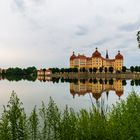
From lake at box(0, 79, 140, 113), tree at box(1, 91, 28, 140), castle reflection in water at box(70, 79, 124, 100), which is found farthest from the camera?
castle reflection in water at box(70, 79, 124, 100)

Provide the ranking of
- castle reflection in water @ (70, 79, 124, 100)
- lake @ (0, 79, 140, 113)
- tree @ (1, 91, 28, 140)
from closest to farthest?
1. tree @ (1, 91, 28, 140)
2. lake @ (0, 79, 140, 113)
3. castle reflection in water @ (70, 79, 124, 100)

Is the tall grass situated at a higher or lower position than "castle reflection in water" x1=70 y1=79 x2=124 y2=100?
lower

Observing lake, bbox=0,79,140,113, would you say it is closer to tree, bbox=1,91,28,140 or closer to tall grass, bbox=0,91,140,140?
tall grass, bbox=0,91,140,140

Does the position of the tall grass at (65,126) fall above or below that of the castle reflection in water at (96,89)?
below

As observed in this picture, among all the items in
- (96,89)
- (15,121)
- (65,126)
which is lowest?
(65,126)

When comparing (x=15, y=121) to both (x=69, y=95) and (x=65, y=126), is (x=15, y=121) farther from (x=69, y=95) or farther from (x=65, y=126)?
(x=69, y=95)

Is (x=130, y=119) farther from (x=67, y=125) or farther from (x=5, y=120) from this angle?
(x=5, y=120)

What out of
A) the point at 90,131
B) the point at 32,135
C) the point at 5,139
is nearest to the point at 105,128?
the point at 90,131

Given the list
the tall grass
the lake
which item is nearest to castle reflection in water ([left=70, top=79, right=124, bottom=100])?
the lake

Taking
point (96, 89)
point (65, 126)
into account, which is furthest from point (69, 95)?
point (65, 126)

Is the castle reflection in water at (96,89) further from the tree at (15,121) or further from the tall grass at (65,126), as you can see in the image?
the tree at (15,121)

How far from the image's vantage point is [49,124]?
16422 millimetres

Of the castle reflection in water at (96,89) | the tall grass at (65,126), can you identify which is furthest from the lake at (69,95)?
the tall grass at (65,126)

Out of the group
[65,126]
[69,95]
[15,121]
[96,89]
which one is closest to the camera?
[15,121]
